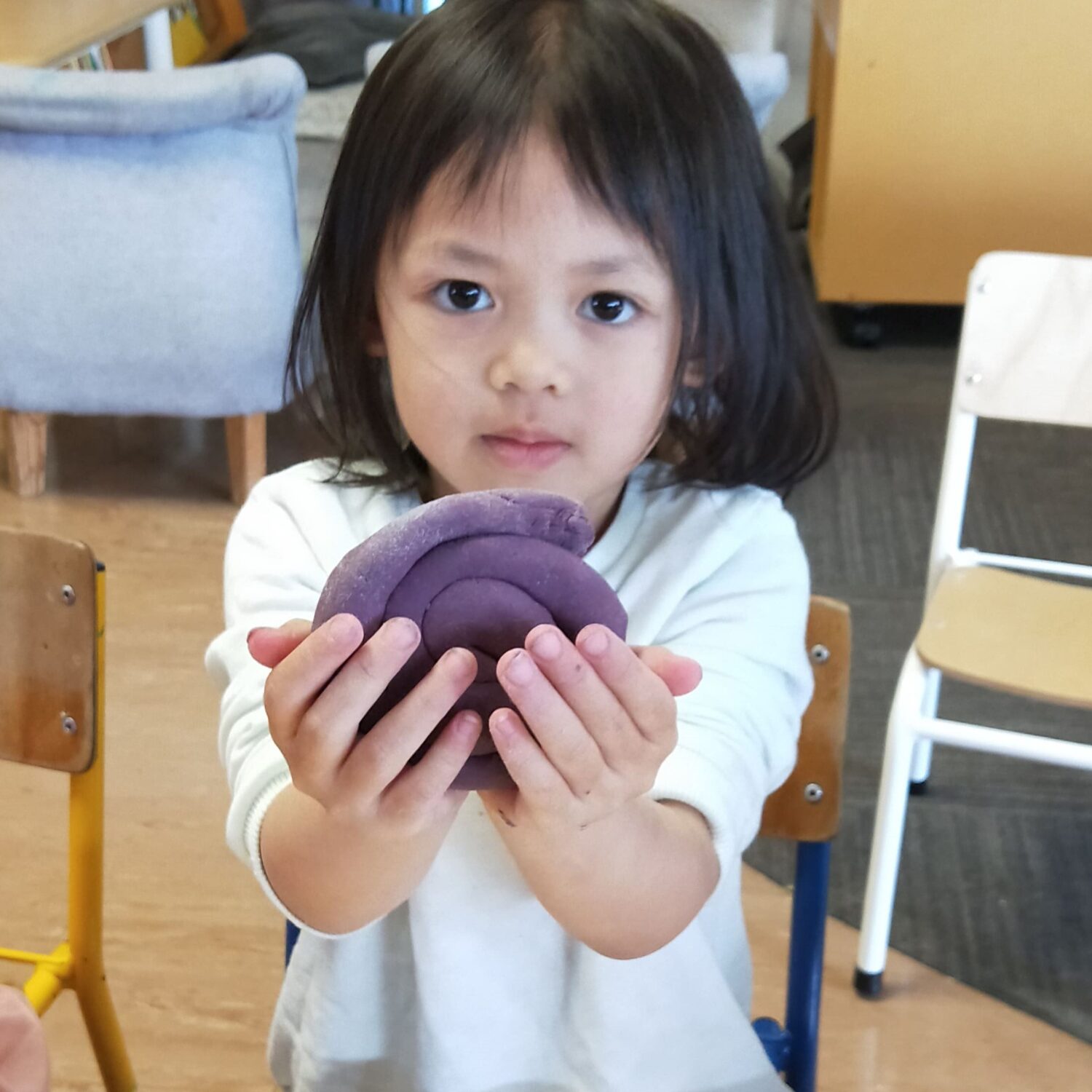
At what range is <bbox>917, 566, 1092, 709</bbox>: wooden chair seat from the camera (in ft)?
4.73

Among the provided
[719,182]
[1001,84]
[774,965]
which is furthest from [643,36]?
[1001,84]

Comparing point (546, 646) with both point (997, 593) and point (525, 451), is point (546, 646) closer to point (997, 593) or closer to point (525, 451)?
point (525, 451)

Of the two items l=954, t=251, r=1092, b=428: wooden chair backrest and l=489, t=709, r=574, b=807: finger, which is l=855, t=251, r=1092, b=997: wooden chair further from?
l=489, t=709, r=574, b=807: finger

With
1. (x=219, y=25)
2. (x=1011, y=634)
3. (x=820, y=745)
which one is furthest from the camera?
(x=219, y=25)

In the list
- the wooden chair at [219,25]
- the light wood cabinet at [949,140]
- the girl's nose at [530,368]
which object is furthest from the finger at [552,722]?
the wooden chair at [219,25]

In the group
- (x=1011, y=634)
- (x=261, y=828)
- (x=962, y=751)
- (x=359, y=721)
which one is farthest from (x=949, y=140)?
(x=359, y=721)

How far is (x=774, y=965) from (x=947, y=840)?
37 cm

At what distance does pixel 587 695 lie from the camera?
22.3 inches

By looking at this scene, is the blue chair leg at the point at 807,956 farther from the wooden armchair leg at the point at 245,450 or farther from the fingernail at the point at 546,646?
the wooden armchair leg at the point at 245,450

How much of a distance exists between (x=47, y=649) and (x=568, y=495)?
437mm

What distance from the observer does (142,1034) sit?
62.4 inches

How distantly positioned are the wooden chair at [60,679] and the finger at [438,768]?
0.44m

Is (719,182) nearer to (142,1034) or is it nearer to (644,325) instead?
(644,325)

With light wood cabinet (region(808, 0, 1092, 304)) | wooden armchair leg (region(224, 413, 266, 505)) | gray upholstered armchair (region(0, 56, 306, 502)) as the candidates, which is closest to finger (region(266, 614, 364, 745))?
gray upholstered armchair (region(0, 56, 306, 502))
